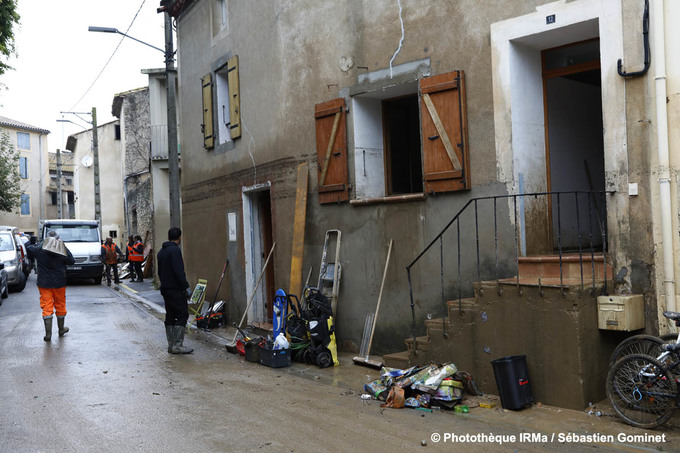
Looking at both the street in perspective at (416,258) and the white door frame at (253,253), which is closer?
the street in perspective at (416,258)

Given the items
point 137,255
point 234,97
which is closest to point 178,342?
point 234,97

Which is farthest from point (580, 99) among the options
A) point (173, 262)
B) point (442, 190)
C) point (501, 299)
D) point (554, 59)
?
point (173, 262)

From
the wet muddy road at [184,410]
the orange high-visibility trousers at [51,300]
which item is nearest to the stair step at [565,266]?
the wet muddy road at [184,410]

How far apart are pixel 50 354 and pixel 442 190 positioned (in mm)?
6126

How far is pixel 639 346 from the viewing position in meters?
5.81

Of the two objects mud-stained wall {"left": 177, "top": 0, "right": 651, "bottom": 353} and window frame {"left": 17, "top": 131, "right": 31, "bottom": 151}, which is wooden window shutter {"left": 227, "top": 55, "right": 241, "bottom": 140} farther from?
window frame {"left": 17, "top": 131, "right": 31, "bottom": 151}

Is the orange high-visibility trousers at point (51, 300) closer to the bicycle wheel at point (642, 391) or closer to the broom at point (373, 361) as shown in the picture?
the broom at point (373, 361)

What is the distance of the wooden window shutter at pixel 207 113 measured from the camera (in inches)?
540

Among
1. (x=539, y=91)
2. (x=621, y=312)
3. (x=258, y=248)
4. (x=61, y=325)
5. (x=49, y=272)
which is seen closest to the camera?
(x=621, y=312)

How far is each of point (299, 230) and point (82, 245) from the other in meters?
14.6

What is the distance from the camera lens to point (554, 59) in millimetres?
7652

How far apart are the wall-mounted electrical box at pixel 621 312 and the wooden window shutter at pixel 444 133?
7.44ft

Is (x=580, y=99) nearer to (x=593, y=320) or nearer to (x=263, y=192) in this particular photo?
(x=593, y=320)

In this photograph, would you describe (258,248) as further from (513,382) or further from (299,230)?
(513,382)
